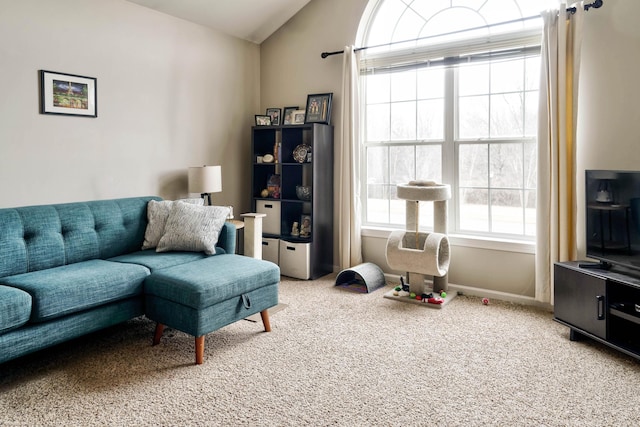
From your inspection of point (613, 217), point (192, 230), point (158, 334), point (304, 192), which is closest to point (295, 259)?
point (304, 192)

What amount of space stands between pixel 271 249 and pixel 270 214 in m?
0.35

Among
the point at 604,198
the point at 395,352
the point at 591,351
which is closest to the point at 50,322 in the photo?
the point at 395,352

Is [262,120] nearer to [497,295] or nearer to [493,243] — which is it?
[493,243]

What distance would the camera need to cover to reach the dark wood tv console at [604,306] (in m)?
2.50

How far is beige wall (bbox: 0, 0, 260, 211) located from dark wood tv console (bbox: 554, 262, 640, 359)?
3.18m

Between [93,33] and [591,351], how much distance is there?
404cm

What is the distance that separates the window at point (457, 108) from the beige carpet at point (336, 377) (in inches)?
43.0

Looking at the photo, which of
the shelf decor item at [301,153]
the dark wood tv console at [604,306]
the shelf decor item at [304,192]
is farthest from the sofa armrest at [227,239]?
the dark wood tv console at [604,306]

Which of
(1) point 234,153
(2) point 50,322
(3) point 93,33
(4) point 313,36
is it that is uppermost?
(4) point 313,36

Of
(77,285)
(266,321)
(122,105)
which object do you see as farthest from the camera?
(122,105)

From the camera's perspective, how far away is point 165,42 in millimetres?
3926

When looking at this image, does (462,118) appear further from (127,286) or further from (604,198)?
(127,286)

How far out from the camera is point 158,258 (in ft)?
9.91

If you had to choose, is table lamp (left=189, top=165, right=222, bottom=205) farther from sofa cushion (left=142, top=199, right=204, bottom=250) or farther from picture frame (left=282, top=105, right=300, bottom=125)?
picture frame (left=282, top=105, right=300, bottom=125)
